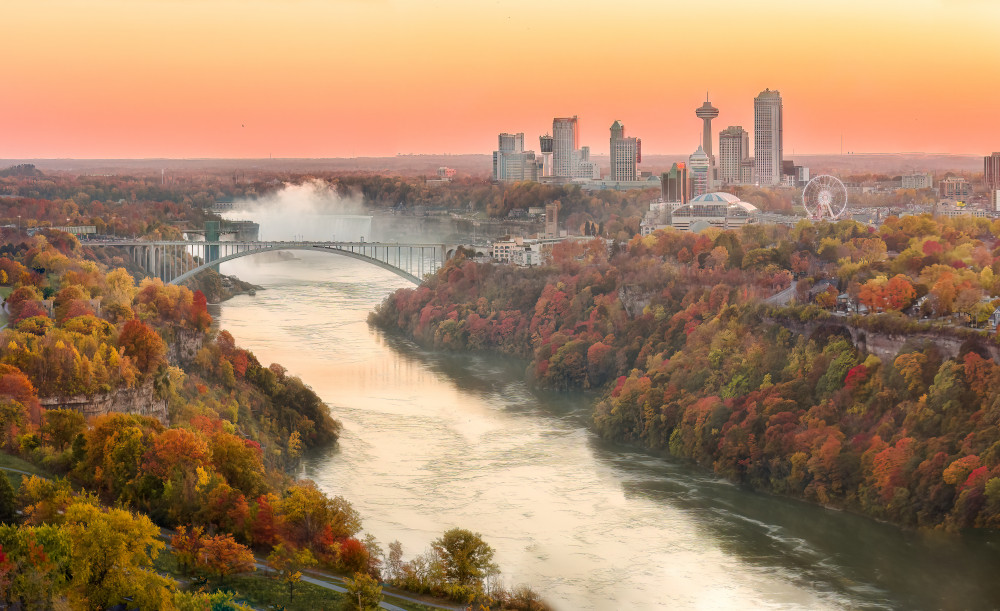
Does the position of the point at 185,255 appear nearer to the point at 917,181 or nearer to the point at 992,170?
the point at 992,170

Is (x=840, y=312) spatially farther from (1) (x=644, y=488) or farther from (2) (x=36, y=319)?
(2) (x=36, y=319)

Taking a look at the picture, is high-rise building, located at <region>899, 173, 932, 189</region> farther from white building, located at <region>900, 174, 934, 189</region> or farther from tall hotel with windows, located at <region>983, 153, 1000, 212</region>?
tall hotel with windows, located at <region>983, 153, 1000, 212</region>

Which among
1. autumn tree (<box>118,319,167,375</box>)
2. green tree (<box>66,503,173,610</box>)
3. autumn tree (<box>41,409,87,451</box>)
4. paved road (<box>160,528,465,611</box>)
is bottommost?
paved road (<box>160,528,465,611</box>)

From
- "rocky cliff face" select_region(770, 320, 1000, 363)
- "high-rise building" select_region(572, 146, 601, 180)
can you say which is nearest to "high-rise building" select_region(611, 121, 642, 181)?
"high-rise building" select_region(572, 146, 601, 180)

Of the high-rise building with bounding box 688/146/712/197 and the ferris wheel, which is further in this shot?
the high-rise building with bounding box 688/146/712/197

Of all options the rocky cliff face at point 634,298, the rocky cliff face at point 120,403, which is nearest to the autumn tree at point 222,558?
the rocky cliff face at point 120,403

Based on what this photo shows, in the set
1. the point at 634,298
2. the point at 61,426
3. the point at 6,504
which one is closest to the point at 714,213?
the point at 634,298
